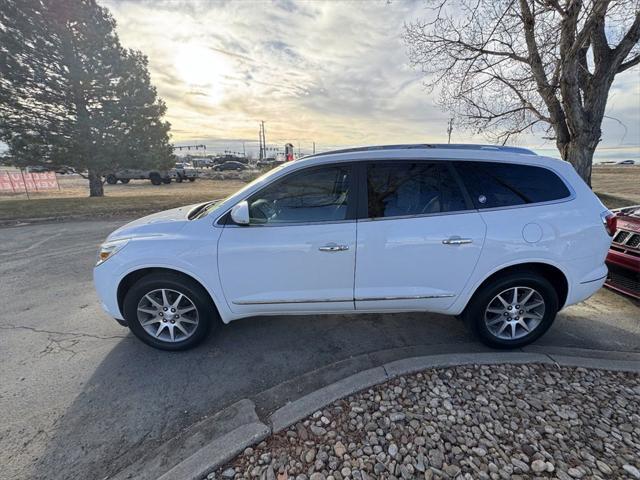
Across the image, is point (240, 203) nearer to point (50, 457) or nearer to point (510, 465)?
point (50, 457)

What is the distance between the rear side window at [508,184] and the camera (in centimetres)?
277

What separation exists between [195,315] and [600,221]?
3752 millimetres

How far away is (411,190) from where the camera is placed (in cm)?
278

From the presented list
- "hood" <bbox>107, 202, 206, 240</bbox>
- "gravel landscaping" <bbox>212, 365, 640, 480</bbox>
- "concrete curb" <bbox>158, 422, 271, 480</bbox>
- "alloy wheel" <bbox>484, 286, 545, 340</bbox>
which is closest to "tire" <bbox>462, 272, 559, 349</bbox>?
"alloy wheel" <bbox>484, 286, 545, 340</bbox>

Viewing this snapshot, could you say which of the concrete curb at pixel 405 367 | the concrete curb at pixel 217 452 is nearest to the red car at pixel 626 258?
the concrete curb at pixel 405 367

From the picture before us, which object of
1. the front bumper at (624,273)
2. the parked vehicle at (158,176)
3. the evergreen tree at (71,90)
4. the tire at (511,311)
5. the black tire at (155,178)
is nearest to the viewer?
the tire at (511,311)

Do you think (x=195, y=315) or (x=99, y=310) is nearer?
(x=195, y=315)

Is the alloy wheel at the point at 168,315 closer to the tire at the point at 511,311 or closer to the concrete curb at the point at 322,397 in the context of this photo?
the concrete curb at the point at 322,397

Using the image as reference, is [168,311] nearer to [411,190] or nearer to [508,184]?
[411,190]

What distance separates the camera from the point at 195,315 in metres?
2.96

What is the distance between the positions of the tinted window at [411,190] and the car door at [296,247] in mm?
215

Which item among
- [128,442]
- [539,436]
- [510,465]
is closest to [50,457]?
[128,442]

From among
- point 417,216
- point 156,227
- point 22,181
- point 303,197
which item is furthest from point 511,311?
point 22,181

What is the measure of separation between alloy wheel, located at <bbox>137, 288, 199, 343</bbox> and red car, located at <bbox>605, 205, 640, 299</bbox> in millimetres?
4713
